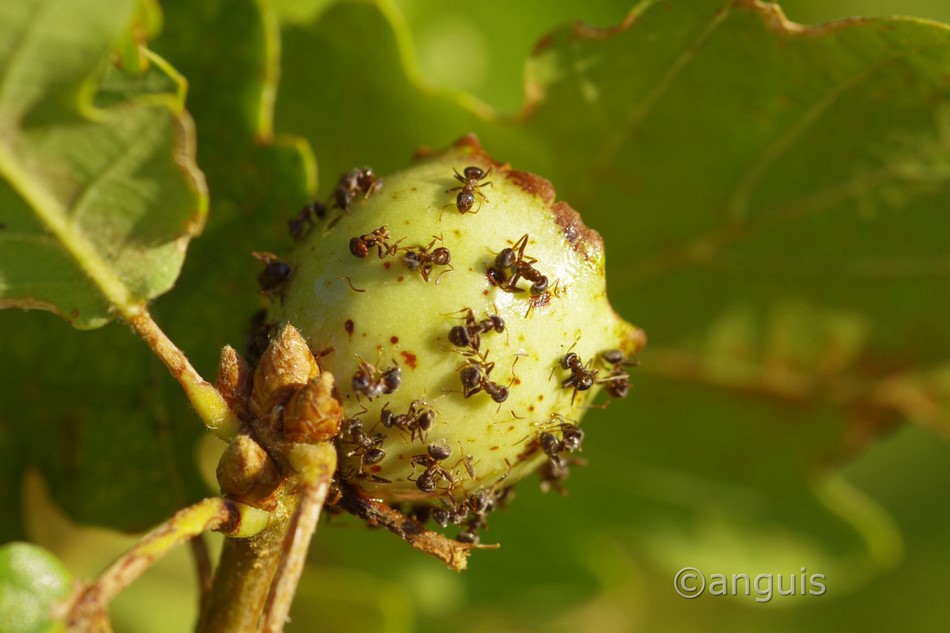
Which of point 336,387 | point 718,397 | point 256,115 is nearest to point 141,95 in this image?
point 256,115

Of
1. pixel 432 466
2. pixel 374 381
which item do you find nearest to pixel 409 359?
pixel 374 381

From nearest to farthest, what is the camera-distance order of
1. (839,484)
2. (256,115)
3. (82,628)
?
(82,628)
(256,115)
(839,484)

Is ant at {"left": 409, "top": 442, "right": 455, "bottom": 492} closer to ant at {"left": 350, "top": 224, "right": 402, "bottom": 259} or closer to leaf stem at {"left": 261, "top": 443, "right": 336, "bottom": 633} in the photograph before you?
leaf stem at {"left": 261, "top": 443, "right": 336, "bottom": 633}

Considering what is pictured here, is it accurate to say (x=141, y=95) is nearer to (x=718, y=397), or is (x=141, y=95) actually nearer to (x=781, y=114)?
(x=781, y=114)

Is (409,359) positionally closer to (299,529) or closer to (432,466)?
(432,466)

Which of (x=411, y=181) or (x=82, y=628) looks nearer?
(x=82, y=628)

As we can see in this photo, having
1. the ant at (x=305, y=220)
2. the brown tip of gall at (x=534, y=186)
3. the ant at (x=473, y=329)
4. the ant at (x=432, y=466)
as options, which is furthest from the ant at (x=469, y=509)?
the ant at (x=305, y=220)
